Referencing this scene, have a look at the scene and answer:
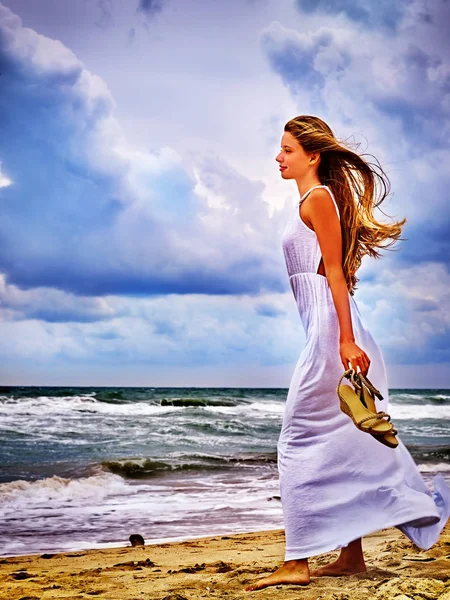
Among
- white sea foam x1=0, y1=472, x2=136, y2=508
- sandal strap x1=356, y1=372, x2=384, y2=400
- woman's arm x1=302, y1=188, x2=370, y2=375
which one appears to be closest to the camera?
sandal strap x1=356, y1=372, x2=384, y2=400

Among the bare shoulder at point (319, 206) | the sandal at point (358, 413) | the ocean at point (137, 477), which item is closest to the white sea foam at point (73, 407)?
the ocean at point (137, 477)

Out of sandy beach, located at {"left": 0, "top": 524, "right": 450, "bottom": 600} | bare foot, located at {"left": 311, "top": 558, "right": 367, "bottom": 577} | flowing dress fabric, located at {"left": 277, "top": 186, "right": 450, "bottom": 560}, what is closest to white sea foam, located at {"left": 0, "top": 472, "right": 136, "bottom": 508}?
sandy beach, located at {"left": 0, "top": 524, "right": 450, "bottom": 600}

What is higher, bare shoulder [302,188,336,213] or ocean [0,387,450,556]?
bare shoulder [302,188,336,213]

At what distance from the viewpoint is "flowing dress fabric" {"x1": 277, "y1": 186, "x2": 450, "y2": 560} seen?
2582 millimetres

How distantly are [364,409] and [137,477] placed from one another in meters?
6.57

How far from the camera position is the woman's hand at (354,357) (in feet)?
8.21

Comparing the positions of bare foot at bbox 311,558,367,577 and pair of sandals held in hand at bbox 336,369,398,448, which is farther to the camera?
bare foot at bbox 311,558,367,577

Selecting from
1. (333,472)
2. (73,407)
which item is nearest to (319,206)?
(333,472)

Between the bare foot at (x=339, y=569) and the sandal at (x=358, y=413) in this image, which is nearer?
the sandal at (x=358, y=413)

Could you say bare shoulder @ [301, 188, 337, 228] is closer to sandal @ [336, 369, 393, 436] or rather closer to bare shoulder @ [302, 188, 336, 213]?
bare shoulder @ [302, 188, 336, 213]

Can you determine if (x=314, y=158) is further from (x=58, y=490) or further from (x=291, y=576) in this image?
(x=58, y=490)

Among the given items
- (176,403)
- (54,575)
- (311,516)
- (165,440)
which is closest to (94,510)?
(54,575)

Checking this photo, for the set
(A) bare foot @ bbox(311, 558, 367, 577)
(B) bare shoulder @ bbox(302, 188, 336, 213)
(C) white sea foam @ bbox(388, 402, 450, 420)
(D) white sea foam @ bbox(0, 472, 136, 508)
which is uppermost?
(B) bare shoulder @ bbox(302, 188, 336, 213)

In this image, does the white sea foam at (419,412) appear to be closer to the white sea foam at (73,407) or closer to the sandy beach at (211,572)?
the white sea foam at (73,407)
